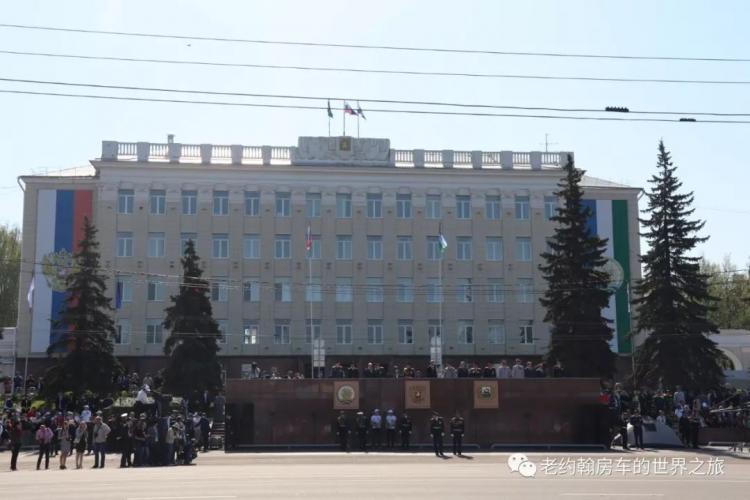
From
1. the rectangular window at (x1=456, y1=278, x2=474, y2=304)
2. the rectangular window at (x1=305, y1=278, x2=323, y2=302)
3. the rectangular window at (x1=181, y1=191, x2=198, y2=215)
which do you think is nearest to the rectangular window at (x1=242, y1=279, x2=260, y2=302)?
the rectangular window at (x1=305, y1=278, x2=323, y2=302)

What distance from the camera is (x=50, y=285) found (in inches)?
2544

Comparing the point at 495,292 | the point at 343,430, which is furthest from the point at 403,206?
the point at 343,430

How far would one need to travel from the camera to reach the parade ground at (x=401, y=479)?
1888 cm

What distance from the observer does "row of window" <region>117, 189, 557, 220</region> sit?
66625mm

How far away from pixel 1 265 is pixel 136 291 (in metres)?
20.0

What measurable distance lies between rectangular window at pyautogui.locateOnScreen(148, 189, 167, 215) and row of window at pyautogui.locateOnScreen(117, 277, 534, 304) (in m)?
4.81

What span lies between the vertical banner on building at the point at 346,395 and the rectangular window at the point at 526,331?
100ft

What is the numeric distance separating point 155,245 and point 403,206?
56.0ft

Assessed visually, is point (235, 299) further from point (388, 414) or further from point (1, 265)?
point (388, 414)

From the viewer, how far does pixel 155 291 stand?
215 feet

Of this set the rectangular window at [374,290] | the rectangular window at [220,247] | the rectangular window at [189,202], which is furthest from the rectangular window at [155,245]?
the rectangular window at [374,290]

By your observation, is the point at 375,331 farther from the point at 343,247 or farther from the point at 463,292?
the point at 463,292

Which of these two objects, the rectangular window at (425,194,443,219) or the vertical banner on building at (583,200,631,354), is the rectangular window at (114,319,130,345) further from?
the vertical banner on building at (583,200,631,354)

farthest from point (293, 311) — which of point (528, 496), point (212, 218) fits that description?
point (528, 496)
